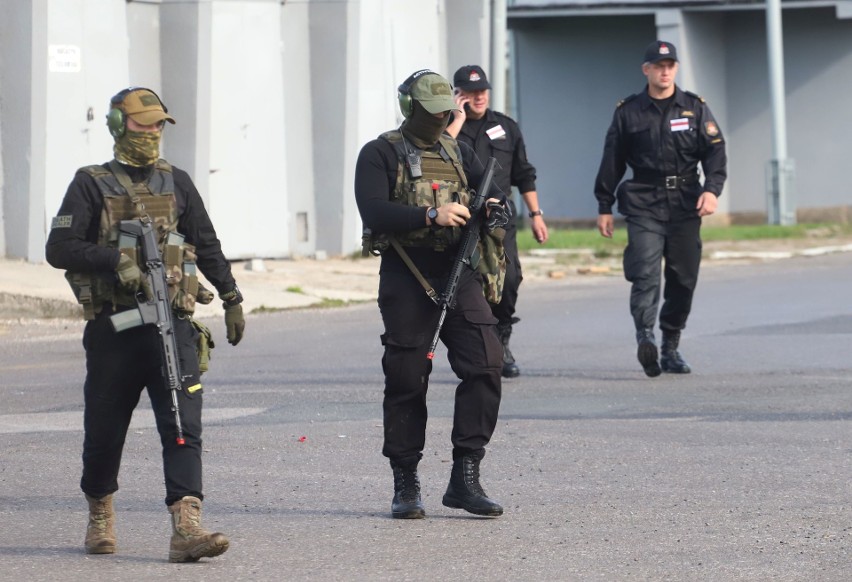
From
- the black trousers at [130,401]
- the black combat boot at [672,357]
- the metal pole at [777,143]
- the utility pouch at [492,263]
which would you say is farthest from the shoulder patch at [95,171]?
the metal pole at [777,143]

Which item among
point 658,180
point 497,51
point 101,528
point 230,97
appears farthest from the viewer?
point 497,51

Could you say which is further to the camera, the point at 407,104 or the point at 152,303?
the point at 407,104

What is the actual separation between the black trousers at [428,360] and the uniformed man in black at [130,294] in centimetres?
83

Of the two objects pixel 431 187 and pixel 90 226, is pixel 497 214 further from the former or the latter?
pixel 90 226

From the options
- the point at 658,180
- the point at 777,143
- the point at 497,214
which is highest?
the point at 777,143

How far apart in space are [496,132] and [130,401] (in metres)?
4.95

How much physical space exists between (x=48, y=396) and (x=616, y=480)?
461 centimetres

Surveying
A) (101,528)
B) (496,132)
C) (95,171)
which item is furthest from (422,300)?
(496,132)

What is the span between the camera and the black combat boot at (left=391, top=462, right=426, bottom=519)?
673 cm

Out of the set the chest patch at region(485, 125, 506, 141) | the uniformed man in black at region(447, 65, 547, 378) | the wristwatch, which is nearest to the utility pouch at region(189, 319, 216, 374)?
the wristwatch

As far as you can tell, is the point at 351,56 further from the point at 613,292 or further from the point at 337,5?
the point at 613,292

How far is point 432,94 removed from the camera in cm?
670

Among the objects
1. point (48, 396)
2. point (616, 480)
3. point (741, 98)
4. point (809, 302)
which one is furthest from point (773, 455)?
point (741, 98)

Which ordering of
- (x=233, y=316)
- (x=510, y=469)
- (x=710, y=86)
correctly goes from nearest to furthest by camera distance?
(x=233, y=316), (x=510, y=469), (x=710, y=86)
